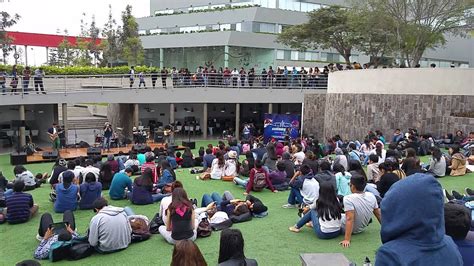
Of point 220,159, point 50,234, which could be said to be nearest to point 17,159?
point 220,159

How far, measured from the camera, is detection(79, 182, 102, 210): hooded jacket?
974 centimetres

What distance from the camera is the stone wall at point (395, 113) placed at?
1928cm

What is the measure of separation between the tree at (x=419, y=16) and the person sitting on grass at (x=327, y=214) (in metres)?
18.8

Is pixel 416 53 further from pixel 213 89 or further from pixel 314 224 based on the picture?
pixel 314 224

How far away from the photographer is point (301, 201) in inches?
374

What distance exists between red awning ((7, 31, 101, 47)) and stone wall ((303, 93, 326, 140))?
30870 millimetres

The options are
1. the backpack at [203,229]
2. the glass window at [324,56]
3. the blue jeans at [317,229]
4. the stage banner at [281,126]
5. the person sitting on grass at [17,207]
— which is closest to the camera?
the blue jeans at [317,229]

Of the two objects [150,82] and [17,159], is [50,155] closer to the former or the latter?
[17,159]

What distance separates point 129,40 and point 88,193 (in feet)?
100

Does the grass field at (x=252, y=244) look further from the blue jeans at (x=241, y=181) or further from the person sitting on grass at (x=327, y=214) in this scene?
the blue jeans at (x=241, y=181)

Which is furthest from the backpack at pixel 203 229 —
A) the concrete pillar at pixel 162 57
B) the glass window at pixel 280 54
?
the concrete pillar at pixel 162 57

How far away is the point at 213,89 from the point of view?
93.0 feet

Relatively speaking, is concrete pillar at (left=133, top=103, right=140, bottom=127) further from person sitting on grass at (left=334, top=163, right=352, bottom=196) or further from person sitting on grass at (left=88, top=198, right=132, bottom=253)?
person sitting on grass at (left=88, top=198, right=132, bottom=253)

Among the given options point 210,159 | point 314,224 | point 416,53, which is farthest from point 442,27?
point 314,224
